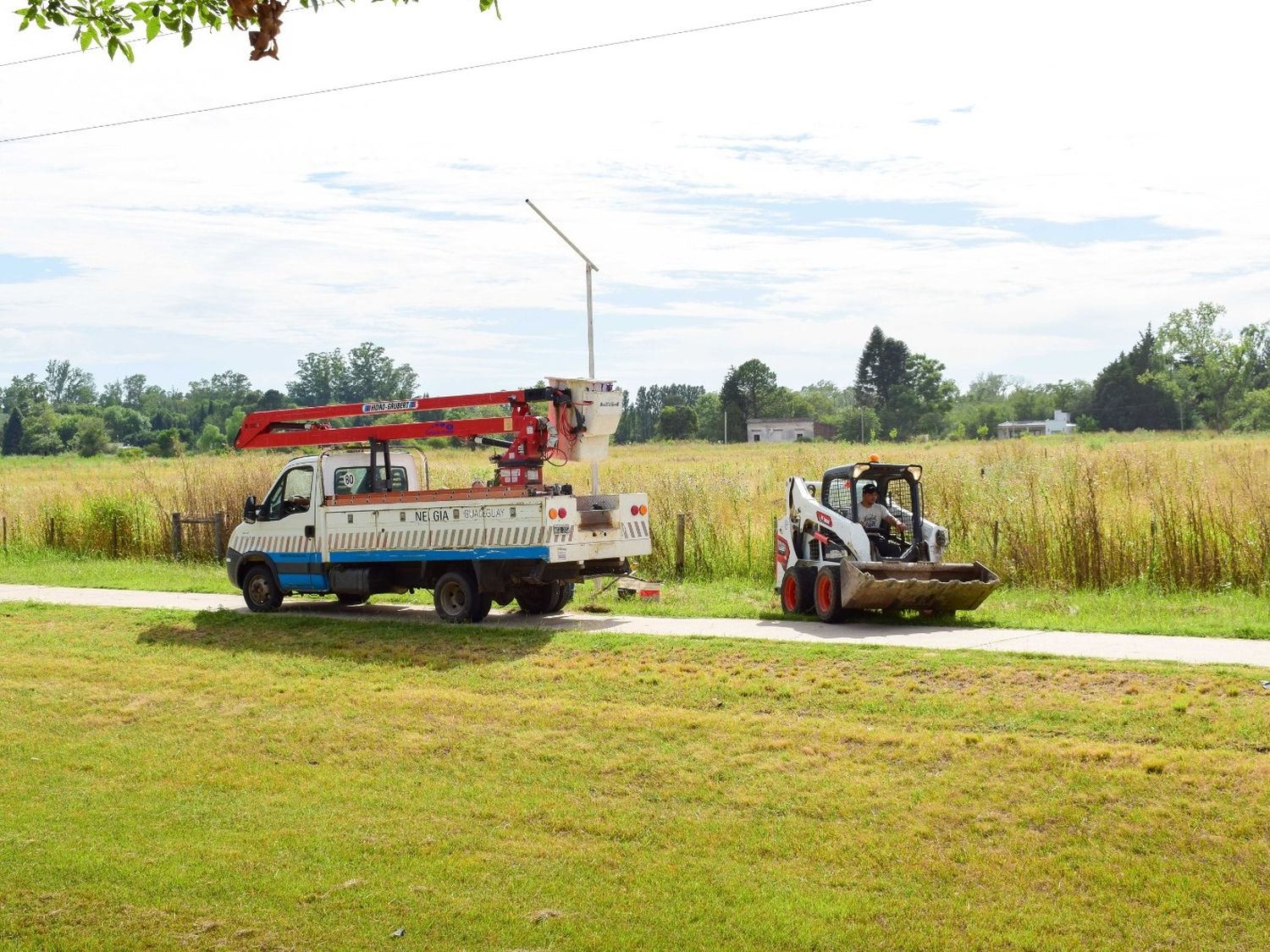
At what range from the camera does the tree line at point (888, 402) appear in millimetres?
97438

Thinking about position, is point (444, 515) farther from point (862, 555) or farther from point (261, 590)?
point (862, 555)

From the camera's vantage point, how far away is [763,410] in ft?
335

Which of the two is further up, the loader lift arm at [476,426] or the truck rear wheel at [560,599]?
the loader lift arm at [476,426]

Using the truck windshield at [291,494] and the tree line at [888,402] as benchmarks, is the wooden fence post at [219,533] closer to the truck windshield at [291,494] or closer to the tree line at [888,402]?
the truck windshield at [291,494]

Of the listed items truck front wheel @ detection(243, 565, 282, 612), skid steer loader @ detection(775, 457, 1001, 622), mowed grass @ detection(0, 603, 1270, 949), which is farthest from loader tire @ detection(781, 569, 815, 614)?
truck front wheel @ detection(243, 565, 282, 612)

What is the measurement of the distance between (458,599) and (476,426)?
2.33 m

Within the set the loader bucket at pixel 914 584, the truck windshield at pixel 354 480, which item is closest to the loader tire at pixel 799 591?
the loader bucket at pixel 914 584

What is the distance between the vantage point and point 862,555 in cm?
1644

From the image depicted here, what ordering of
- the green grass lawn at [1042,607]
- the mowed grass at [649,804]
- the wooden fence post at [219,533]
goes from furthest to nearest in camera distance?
the wooden fence post at [219,533], the green grass lawn at [1042,607], the mowed grass at [649,804]

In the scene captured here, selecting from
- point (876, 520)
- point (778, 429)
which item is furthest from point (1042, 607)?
point (778, 429)

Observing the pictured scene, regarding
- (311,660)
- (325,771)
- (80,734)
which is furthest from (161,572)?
(325,771)

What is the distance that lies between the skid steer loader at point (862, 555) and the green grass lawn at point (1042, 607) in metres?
0.46

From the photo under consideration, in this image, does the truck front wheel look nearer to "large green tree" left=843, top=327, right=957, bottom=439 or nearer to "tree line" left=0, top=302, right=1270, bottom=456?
"tree line" left=0, top=302, right=1270, bottom=456

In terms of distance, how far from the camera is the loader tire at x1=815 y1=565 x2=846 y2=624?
16281mm
